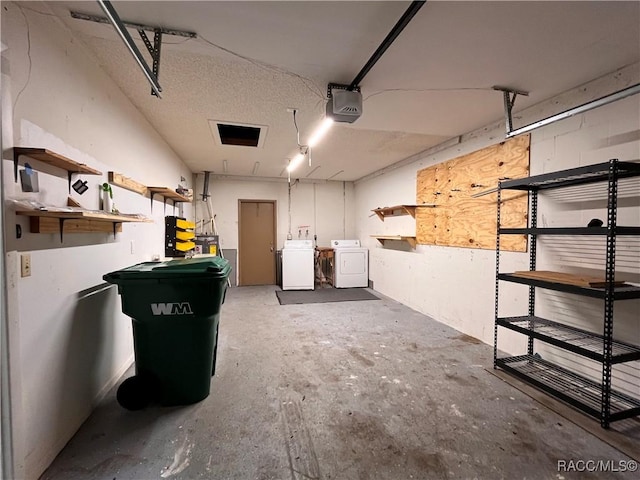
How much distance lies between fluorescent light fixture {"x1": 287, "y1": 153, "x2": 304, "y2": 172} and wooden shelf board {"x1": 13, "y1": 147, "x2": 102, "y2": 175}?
3.25 meters

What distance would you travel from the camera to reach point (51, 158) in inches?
56.6

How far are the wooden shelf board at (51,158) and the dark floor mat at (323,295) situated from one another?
149 inches

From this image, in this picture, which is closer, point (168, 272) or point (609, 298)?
point (609, 298)

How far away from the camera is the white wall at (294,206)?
651cm

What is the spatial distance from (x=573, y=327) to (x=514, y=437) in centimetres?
122

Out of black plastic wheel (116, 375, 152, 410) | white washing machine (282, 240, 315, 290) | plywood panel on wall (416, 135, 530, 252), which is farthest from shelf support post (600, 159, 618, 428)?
white washing machine (282, 240, 315, 290)

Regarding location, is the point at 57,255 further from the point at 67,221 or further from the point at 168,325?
the point at 168,325

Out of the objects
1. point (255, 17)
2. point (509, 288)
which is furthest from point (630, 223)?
point (255, 17)

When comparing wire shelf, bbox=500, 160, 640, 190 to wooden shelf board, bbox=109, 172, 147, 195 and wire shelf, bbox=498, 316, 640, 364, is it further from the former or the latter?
wooden shelf board, bbox=109, 172, 147, 195

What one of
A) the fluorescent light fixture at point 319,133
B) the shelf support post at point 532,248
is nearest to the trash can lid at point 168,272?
the fluorescent light fixture at point 319,133

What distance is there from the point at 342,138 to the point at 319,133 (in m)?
0.60

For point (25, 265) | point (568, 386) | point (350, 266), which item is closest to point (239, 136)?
point (25, 265)

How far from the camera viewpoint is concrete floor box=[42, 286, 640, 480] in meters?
1.57

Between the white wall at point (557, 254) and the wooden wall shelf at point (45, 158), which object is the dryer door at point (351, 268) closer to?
the white wall at point (557, 254)
